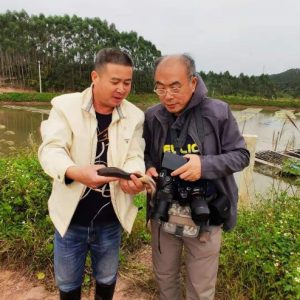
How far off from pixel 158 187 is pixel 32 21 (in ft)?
155

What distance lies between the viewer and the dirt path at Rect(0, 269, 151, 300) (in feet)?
7.82

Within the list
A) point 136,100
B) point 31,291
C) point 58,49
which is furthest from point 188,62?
point 58,49

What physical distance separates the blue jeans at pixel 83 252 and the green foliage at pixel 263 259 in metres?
0.86

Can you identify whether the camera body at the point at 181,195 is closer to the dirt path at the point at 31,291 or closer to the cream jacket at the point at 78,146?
the cream jacket at the point at 78,146

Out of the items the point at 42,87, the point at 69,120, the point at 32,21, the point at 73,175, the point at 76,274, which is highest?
the point at 32,21

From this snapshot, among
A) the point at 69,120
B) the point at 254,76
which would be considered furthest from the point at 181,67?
the point at 254,76

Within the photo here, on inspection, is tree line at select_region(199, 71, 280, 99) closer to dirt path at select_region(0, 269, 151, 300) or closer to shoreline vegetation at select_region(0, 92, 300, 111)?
shoreline vegetation at select_region(0, 92, 300, 111)

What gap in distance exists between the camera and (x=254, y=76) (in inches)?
2078

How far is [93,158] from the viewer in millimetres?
1724

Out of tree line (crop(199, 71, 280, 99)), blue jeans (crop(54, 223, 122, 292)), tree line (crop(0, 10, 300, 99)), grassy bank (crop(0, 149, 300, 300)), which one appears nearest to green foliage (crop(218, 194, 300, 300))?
grassy bank (crop(0, 149, 300, 300))

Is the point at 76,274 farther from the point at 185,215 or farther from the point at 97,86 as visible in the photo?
the point at 97,86

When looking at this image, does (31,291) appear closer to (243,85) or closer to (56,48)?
(56,48)

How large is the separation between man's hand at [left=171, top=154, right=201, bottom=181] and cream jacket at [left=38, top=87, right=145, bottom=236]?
0.67ft

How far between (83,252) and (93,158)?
22.4 inches
